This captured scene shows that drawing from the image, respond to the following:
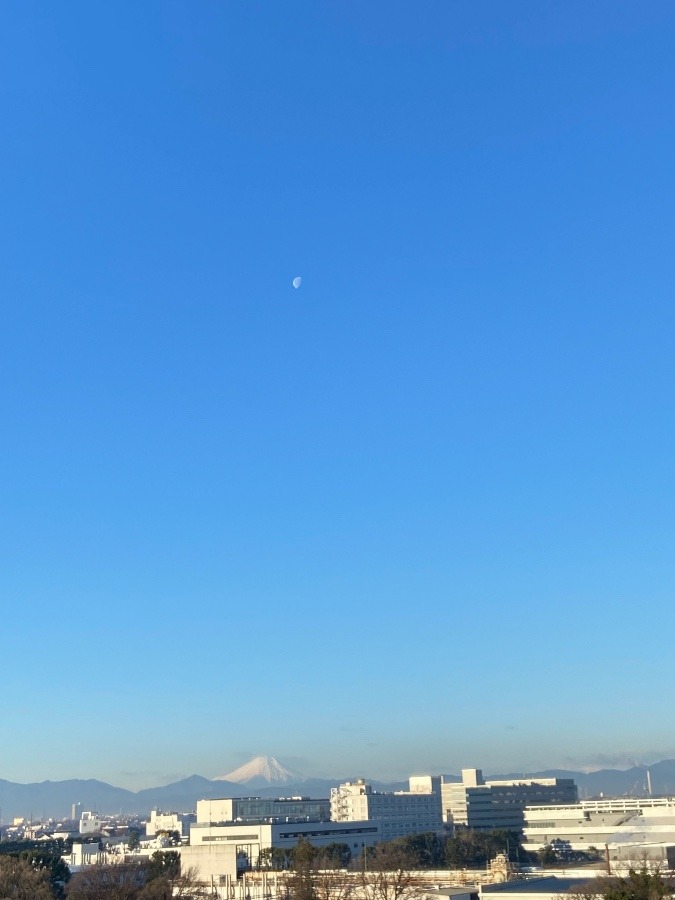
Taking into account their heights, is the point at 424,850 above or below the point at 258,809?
below

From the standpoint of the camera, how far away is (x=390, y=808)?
10562 cm

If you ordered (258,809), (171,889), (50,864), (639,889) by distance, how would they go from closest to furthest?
1. (639,889)
2. (171,889)
3. (50,864)
4. (258,809)

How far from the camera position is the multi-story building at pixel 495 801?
364ft

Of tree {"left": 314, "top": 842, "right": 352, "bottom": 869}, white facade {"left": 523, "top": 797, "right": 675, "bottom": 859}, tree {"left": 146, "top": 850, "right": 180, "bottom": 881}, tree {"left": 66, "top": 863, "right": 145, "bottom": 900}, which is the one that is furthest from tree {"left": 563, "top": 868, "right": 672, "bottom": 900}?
white facade {"left": 523, "top": 797, "right": 675, "bottom": 859}

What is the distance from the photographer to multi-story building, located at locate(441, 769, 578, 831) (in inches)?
4365

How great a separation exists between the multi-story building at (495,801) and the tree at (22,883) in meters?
69.3

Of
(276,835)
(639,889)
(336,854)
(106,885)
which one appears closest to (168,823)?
(276,835)

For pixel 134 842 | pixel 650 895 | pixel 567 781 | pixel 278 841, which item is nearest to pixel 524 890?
pixel 650 895

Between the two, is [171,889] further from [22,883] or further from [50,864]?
[50,864]

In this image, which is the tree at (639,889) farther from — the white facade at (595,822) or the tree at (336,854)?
the white facade at (595,822)

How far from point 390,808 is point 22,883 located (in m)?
→ 66.6

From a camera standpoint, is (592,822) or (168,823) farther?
(168,823)

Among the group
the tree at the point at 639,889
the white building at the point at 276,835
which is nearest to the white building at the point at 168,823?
the white building at the point at 276,835

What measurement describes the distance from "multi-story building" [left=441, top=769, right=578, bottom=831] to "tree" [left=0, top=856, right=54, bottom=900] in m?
69.3
